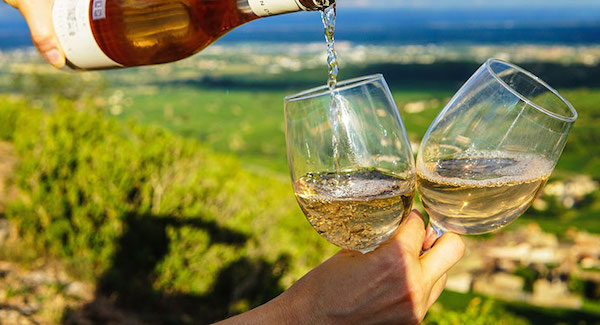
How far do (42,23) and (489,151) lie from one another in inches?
52.5

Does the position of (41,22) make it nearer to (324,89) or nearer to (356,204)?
(324,89)

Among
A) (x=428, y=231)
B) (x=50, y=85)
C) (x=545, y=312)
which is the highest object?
(x=428, y=231)

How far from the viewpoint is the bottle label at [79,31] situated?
62.3 inches

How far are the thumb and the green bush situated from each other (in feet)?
9.11

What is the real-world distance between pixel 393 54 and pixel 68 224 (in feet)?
279

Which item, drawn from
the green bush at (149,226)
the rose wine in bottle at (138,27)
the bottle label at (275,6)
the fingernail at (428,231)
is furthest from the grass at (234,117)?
the fingernail at (428,231)

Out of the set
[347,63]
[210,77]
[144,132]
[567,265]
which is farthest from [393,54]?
[144,132]

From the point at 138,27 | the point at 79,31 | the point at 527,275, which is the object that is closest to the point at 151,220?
the point at 138,27

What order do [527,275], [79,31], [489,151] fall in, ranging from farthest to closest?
[527,275] → [79,31] → [489,151]

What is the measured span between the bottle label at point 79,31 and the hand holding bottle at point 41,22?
26 mm

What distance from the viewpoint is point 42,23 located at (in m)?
1.62

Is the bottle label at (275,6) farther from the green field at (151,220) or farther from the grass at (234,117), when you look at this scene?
the grass at (234,117)

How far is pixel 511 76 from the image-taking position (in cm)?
140

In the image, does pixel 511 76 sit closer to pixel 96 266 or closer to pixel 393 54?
pixel 96 266
